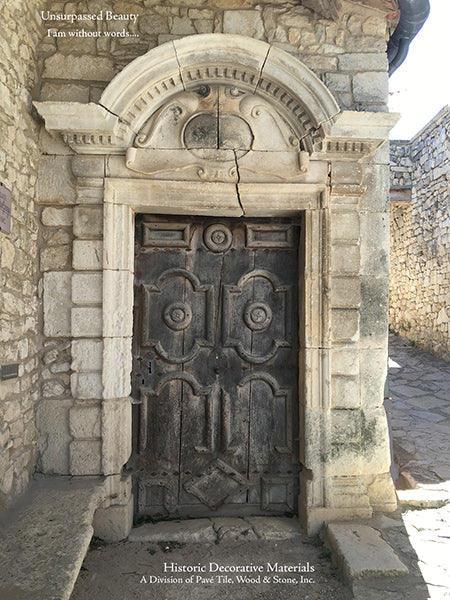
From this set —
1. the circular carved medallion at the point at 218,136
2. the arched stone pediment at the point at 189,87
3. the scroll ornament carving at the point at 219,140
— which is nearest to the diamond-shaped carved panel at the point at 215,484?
the scroll ornament carving at the point at 219,140

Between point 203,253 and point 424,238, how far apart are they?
25.0 ft

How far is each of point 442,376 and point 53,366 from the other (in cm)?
683

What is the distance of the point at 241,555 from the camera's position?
8.57 feet

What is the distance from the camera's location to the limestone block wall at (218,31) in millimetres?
2879

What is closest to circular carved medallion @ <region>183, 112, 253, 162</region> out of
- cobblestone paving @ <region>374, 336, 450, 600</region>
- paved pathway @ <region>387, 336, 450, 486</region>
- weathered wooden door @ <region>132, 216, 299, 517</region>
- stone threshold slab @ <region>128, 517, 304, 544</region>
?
weathered wooden door @ <region>132, 216, 299, 517</region>

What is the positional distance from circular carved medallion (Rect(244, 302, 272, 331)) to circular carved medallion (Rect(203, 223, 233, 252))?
1.61 feet

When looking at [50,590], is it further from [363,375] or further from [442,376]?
[442,376]

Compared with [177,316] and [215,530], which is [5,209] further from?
[215,530]

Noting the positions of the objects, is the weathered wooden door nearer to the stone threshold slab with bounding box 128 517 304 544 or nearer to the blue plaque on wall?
the stone threshold slab with bounding box 128 517 304 544

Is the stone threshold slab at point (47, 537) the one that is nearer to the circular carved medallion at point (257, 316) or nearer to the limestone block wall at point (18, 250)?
the limestone block wall at point (18, 250)

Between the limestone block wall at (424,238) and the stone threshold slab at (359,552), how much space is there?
639cm

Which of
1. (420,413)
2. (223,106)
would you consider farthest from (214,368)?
(420,413)

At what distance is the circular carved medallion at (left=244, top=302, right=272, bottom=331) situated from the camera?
→ 3.11 m

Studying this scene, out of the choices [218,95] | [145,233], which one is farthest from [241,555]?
[218,95]
